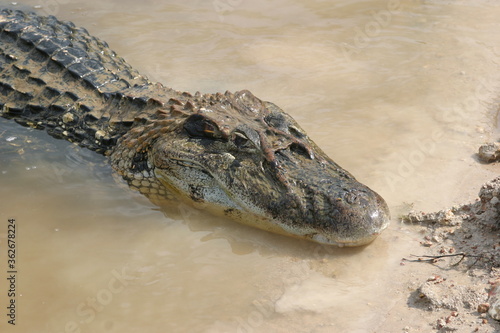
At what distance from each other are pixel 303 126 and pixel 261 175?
69.0 inches

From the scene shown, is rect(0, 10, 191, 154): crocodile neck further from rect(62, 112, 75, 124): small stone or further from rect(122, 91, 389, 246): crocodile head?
rect(122, 91, 389, 246): crocodile head

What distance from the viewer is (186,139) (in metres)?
4.39

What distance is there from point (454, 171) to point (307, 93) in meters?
2.13

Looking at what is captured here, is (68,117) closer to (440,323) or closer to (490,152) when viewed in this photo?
(440,323)

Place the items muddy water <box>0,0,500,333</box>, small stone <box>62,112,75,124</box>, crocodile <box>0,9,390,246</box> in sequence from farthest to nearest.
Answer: small stone <box>62,112,75,124</box>, crocodile <box>0,9,390,246</box>, muddy water <box>0,0,500,333</box>

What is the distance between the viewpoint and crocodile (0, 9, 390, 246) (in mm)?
3713

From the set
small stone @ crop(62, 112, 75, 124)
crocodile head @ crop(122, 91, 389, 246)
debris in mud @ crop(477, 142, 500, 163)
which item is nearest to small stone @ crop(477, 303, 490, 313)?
crocodile head @ crop(122, 91, 389, 246)

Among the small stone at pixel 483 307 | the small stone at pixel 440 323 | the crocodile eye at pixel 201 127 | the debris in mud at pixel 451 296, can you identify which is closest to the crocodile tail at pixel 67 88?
the crocodile eye at pixel 201 127

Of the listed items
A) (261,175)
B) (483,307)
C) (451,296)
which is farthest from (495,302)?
(261,175)

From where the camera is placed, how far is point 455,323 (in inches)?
116

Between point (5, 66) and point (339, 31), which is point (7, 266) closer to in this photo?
point (5, 66)

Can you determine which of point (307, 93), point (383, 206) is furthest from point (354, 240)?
point (307, 93)

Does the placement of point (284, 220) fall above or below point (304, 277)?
above

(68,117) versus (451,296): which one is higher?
(68,117)
